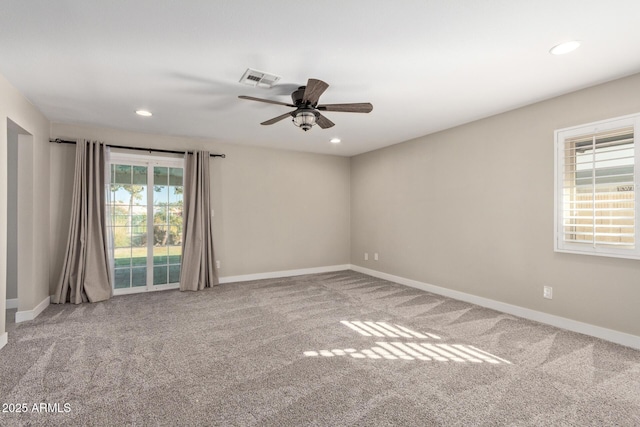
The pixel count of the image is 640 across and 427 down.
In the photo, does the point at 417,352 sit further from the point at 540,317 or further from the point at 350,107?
the point at 350,107

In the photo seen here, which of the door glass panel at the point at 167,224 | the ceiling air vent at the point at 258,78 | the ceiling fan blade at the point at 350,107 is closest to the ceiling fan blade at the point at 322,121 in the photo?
the ceiling fan blade at the point at 350,107

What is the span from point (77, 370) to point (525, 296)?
4.49 meters

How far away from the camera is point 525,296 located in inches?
146

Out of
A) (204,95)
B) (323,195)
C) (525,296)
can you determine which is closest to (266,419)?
(204,95)

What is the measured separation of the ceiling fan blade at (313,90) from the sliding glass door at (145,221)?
10.6ft

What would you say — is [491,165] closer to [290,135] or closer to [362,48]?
[362,48]

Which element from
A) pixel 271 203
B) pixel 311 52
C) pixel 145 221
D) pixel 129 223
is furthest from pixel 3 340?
pixel 271 203

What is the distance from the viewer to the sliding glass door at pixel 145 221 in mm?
4777

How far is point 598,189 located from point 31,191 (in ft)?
19.9

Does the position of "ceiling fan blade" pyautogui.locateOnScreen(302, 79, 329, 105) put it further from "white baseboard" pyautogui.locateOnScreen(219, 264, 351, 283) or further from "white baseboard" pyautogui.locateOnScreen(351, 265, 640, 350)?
"white baseboard" pyautogui.locateOnScreen(219, 264, 351, 283)

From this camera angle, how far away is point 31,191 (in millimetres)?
3650

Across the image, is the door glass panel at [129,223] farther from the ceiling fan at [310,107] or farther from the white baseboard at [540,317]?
the white baseboard at [540,317]

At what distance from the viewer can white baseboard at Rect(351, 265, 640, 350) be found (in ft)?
9.70

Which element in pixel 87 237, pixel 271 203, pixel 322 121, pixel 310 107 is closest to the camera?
pixel 310 107
